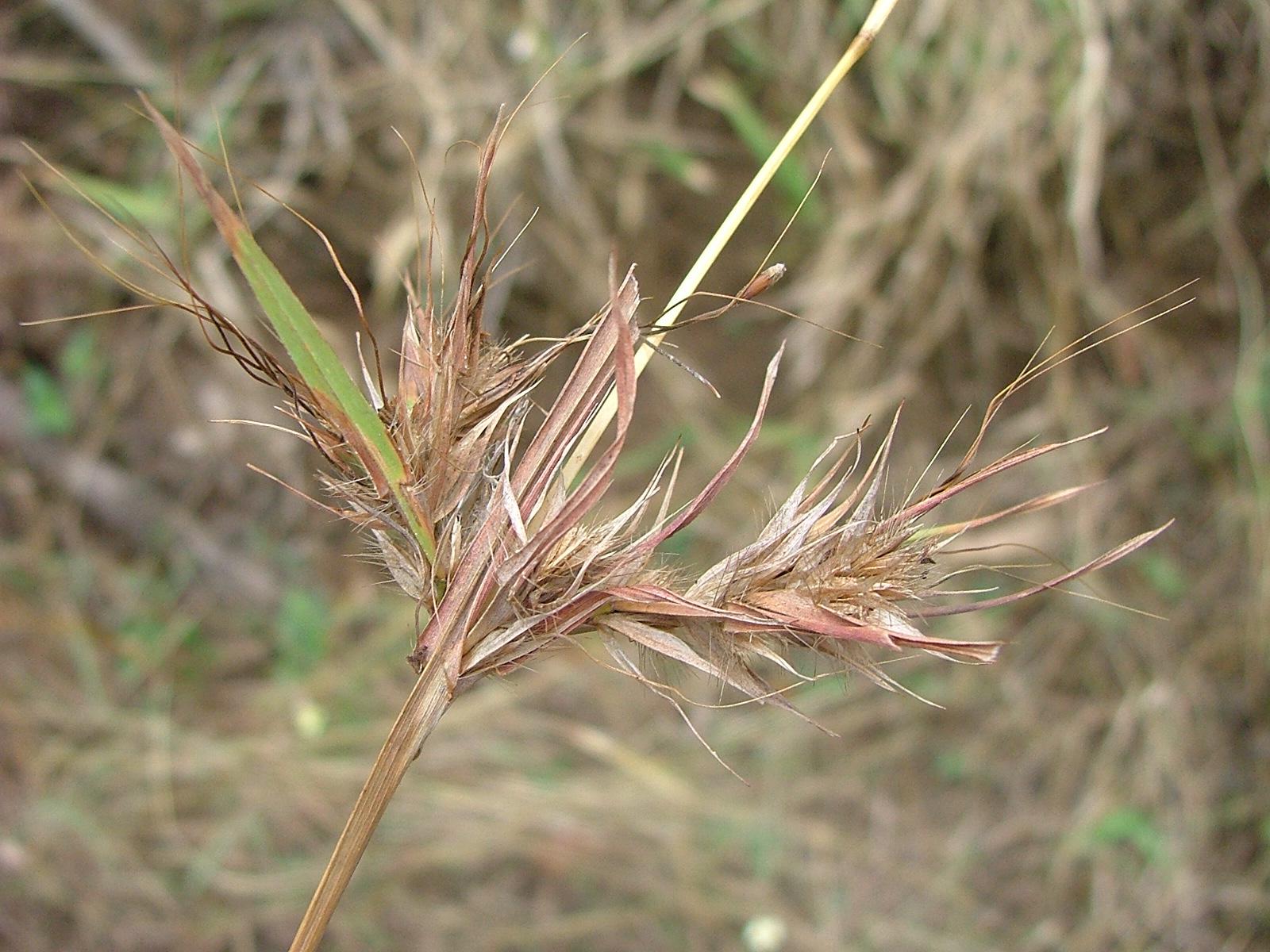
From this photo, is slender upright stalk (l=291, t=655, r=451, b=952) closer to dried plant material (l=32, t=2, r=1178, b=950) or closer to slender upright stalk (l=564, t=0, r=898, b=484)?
dried plant material (l=32, t=2, r=1178, b=950)

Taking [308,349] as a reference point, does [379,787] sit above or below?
below

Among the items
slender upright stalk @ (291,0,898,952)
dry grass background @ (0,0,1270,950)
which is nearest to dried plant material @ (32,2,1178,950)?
slender upright stalk @ (291,0,898,952)

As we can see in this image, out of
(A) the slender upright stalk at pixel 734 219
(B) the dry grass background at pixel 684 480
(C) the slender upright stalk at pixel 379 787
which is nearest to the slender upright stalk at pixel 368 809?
(C) the slender upright stalk at pixel 379 787

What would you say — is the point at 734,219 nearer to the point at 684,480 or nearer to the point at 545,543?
the point at 545,543

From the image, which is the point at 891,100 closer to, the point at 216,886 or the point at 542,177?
the point at 542,177

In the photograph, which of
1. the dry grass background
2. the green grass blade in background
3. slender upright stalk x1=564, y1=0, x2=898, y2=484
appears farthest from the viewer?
the dry grass background

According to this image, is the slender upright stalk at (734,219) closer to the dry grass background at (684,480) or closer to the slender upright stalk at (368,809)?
the slender upright stalk at (368,809)

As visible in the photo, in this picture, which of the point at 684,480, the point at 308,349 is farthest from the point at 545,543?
the point at 684,480

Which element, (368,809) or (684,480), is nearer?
(368,809)
